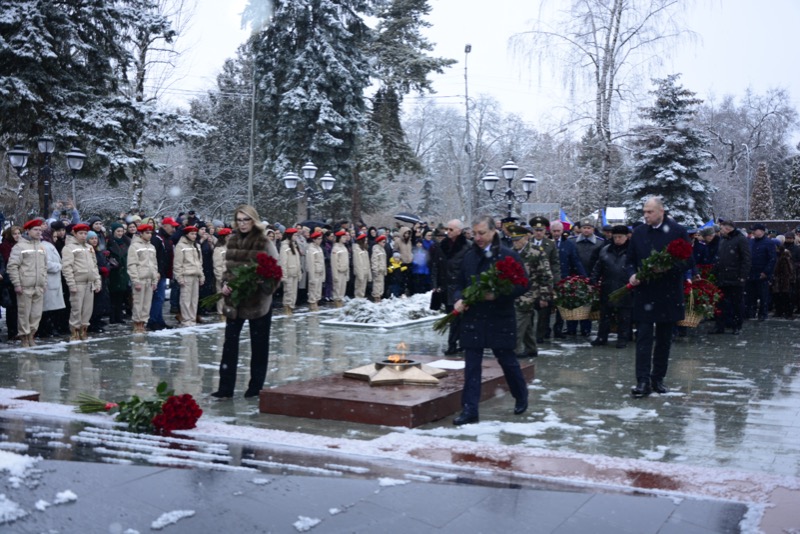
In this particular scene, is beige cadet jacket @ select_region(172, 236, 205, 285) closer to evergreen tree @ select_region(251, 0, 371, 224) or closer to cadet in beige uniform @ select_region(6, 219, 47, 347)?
cadet in beige uniform @ select_region(6, 219, 47, 347)

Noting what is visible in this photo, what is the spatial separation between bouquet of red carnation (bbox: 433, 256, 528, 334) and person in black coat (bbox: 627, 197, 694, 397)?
2231mm

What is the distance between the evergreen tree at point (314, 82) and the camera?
35.9 meters

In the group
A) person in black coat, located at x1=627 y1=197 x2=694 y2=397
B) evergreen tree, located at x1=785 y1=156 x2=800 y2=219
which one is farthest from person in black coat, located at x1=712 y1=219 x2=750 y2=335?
evergreen tree, located at x1=785 y1=156 x2=800 y2=219

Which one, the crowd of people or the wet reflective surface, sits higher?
the crowd of people

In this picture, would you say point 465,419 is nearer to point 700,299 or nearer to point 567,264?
point 700,299

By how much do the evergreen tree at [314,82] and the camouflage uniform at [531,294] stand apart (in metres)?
24.4

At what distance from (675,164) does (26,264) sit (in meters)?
32.1

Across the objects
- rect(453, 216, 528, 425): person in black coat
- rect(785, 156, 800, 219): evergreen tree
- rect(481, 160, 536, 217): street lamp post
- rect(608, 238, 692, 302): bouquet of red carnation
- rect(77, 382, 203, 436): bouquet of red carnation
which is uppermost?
rect(785, 156, 800, 219): evergreen tree

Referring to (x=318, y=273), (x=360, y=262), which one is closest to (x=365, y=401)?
(x=318, y=273)

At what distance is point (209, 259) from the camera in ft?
59.8

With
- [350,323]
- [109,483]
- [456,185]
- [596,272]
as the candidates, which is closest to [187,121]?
[350,323]

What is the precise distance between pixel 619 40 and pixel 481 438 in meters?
24.7

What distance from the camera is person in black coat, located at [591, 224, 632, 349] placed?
13625 mm

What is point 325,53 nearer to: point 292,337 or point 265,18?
point 265,18
